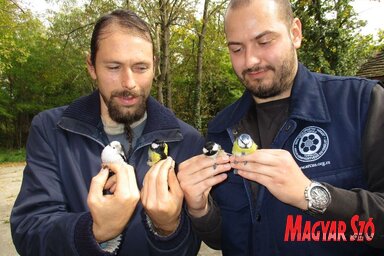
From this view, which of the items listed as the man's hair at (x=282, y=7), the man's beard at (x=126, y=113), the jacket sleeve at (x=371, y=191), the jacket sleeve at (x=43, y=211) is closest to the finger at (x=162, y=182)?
the jacket sleeve at (x=43, y=211)

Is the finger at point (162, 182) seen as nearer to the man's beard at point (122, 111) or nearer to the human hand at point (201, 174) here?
the human hand at point (201, 174)

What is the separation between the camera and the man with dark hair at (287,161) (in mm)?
2219

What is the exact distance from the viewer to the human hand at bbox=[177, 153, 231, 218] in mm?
2387

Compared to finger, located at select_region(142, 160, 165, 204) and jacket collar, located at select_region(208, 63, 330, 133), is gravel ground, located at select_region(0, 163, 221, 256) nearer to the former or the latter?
jacket collar, located at select_region(208, 63, 330, 133)

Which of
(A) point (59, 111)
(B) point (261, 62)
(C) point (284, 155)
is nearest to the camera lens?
(C) point (284, 155)

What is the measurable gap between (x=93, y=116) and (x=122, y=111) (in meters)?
0.26

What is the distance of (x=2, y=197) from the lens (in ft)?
39.2

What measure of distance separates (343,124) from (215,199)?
128 centimetres

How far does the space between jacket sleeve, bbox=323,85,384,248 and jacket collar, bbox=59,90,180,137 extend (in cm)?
145

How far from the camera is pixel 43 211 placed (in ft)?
7.71

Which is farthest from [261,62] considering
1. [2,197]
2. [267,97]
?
[2,197]

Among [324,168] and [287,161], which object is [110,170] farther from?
[324,168]

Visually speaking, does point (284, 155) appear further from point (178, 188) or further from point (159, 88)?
point (159, 88)

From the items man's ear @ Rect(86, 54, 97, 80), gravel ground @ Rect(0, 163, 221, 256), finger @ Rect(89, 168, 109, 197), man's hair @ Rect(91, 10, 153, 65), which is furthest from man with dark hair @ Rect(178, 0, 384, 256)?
gravel ground @ Rect(0, 163, 221, 256)
